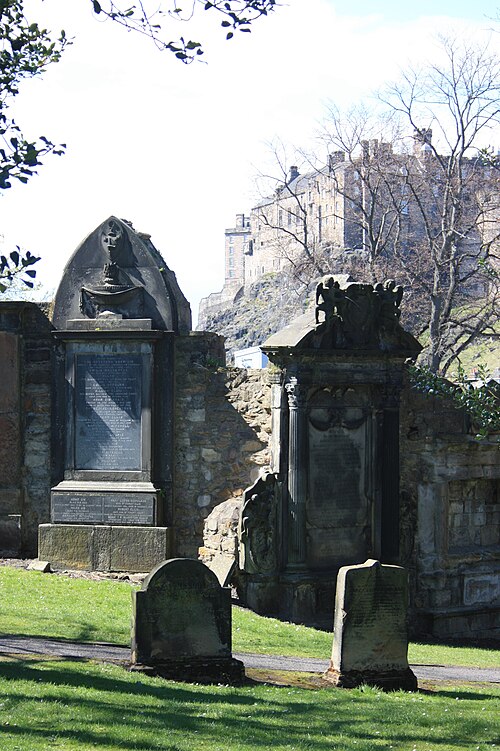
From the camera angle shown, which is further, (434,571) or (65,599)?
(434,571)

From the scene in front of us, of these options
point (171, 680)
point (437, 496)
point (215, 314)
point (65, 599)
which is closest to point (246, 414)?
point (437, 496)

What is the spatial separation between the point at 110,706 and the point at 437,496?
8.83 m

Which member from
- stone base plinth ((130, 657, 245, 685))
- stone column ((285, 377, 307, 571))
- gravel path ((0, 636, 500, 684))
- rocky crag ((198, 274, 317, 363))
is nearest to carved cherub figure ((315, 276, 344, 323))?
stone column ((285, 377, 307, 571))

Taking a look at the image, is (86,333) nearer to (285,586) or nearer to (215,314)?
(285,586)

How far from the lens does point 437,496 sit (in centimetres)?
1630

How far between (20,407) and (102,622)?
493 cm

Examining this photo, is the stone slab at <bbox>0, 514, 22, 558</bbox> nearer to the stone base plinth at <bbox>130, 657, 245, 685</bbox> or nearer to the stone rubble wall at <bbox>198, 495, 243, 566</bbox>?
the stone rubble wall at <bbox>198, 495, 243, 566</bbox>

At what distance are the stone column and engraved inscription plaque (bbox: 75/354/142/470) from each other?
227 centimetres

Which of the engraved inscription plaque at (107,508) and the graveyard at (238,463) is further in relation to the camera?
the engraved inscription plaque at (107,508)

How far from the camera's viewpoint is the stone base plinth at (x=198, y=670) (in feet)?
32.6

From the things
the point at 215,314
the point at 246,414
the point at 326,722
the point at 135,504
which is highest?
the point at 215,314

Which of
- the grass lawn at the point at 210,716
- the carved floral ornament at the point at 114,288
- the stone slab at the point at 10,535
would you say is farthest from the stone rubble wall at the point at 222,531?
the grass lawn at the point at 210,716

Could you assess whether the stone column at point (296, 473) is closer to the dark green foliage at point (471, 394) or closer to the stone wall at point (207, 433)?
the stone wall at point (207, 433)

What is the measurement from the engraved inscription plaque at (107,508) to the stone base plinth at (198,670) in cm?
568
